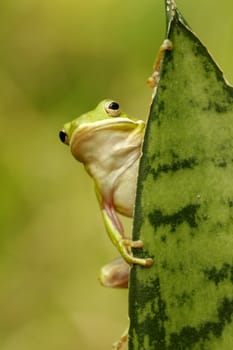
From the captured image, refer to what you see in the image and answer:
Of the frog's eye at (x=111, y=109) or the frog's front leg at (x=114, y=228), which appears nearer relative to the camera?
the frog's front leg at (x=114, y=228)

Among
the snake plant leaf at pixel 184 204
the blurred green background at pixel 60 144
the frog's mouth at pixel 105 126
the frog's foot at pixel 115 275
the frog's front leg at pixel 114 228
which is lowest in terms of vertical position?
the blurred green background at pixel 60 144

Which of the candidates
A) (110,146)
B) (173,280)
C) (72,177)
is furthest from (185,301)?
(72,177)

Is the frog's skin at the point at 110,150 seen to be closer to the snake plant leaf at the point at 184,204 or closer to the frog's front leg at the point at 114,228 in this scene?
the frog's front leg at the point at 114,228

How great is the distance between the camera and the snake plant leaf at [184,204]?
551 mm

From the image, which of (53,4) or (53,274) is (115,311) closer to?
(53,274)

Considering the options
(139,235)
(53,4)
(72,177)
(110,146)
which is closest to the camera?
(139,235)

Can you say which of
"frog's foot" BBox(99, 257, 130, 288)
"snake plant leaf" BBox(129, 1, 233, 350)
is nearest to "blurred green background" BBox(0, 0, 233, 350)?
"frog's foot" BBox(99, 257, 130, 288)

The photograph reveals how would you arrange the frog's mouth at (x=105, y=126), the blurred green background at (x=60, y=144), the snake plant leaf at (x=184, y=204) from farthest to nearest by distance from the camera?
the blurred green background at (x=60, y=144) < the frog's mouth at (x=105, y=126) < the snake plant leaf at (x=184, y=204)

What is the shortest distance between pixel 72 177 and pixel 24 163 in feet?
0.43

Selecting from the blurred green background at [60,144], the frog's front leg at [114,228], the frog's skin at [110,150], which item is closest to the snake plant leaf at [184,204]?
the frog's front leg at [114,228]

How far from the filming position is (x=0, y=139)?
2.20 metres

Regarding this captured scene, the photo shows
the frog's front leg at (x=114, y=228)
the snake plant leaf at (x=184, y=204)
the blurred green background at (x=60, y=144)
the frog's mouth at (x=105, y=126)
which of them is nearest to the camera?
the snake plant leaf at (x=184, y=204)

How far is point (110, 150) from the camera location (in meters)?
0.85

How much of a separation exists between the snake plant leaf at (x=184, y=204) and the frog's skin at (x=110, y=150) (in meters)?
0.26
